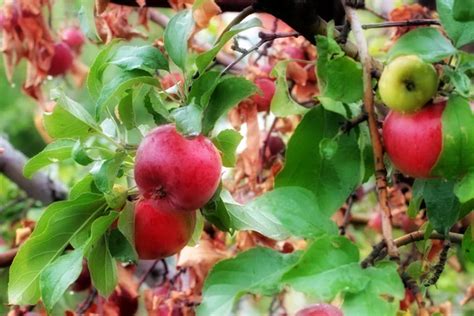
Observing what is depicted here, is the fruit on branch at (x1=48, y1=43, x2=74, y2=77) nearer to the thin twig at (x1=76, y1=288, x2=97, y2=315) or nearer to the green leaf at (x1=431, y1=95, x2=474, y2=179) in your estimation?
the thin twig at (x1=76, y1=288, x2=97, y2=315)

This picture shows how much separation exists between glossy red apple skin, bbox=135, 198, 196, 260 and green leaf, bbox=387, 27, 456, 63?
226 mm

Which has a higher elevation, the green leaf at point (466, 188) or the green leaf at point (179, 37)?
the green leaf at point (179, 37)

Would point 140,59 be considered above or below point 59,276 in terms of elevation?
above

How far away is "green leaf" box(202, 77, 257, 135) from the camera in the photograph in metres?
0.66

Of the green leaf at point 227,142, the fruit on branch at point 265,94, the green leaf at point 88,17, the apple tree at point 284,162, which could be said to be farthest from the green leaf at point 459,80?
the fruit on branch at point 265,94

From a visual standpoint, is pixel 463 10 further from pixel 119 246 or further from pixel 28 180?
pixel 28 180

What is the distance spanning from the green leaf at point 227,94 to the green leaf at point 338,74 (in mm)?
80

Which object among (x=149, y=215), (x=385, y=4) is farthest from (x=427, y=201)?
(x=385, y=4)

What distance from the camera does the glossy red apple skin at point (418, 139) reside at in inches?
22.9

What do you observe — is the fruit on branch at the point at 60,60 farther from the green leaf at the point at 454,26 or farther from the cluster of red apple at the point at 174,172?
the green leaf at the point at 454,26

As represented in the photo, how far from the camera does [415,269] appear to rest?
72 centimetres

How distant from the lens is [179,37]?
0.69 metres

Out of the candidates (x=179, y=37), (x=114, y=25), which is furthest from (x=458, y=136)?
(x=114, y=25)

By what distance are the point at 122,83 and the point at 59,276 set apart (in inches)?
6.3
